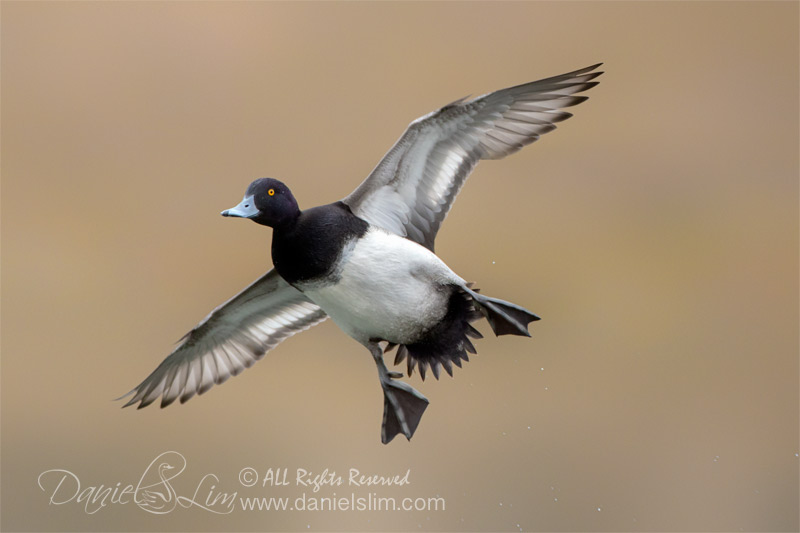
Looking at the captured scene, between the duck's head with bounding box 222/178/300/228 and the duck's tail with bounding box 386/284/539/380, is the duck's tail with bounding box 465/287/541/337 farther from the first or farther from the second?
the duck's head with bounding box 222/178/300/228

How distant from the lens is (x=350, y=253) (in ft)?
10.3

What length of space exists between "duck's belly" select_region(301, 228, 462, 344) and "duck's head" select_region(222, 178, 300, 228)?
0.74 ft

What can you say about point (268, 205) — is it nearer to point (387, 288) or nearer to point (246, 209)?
point (246, 209)

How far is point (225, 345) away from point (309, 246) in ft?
3.72

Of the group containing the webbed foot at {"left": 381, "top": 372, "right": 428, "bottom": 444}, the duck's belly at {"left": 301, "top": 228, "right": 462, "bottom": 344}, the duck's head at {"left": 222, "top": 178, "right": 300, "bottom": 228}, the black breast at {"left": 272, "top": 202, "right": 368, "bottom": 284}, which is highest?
the duck's head at {"left": 222, "top": 178, "right": 300, "bottom": 228}

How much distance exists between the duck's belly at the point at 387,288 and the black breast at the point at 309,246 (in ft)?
0.15

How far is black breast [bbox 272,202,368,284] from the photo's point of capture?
311cm

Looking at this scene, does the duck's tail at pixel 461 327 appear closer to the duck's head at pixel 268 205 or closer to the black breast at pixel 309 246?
the black breast at pixel 309 246

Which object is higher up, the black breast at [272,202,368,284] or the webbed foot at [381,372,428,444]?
the black breast at [272,202,368,284]

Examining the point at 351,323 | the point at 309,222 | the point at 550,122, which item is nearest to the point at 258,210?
the point at 309,222

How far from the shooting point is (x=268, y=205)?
3098mm

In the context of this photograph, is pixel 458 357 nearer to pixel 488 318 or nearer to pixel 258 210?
pixel 488 318

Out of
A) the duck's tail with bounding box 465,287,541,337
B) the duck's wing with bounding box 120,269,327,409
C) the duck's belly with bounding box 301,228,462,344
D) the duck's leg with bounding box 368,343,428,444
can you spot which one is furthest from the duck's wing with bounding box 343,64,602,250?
the duck's wing with bounding box 120,269,327,409

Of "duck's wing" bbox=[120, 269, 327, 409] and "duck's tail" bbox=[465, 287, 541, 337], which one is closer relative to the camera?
"duck's tail" bbox=[465, 287, 541, 337]
